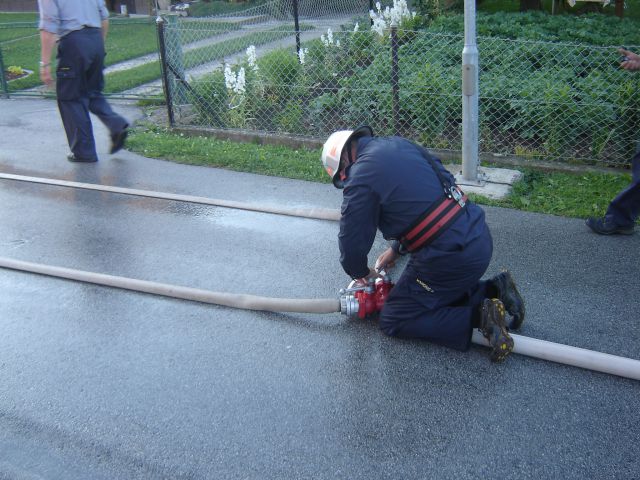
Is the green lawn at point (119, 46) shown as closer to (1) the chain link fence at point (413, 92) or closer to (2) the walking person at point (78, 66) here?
(1) the chain link fence at point (413, 92)

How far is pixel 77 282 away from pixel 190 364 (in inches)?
59.9

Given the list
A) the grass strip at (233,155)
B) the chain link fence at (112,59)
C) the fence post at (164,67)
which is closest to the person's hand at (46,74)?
the grass strip at (233,155)

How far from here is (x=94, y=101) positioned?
7.53 metres

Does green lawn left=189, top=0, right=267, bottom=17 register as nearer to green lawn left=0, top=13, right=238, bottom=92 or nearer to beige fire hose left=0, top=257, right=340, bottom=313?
green lawn left=0, top=13, right=238, bottom=92

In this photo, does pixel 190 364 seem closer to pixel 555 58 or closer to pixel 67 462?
pixel 67 462

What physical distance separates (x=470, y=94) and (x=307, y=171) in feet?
6.20

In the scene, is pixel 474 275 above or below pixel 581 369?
above

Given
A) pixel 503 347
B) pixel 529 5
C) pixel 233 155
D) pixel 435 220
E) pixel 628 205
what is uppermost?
pixel 529 5

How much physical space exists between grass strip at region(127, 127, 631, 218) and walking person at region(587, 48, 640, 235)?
1.40 ft

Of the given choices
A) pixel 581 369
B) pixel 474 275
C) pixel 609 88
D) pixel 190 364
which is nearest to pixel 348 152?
pixel 474 275

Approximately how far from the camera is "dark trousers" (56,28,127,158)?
23.4 feet

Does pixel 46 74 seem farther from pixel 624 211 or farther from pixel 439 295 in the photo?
pixel 624 211

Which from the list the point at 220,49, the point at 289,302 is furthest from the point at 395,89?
the point at 289,302

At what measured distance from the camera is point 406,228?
3.84 meters
